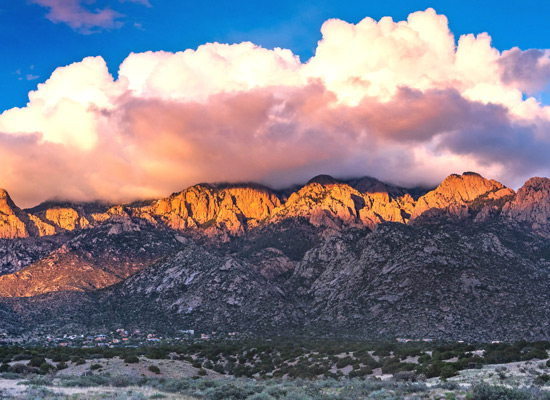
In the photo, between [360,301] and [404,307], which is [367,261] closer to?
[360,301]

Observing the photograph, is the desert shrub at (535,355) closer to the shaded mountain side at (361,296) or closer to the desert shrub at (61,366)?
the desert shrub at (61,366)

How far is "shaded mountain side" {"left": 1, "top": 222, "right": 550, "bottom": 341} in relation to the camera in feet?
436

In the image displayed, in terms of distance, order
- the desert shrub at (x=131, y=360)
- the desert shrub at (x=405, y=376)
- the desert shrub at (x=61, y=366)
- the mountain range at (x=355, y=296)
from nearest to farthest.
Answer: the desert shrub at (x=405, y=376) → the desert shrub at (x=61, y=366) → the desert shrub at (x=131, y=360) → the mountain range at (x=355, y=296)

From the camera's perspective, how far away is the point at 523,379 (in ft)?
139

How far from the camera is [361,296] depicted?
15650 cm

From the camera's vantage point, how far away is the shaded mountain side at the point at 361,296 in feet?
436

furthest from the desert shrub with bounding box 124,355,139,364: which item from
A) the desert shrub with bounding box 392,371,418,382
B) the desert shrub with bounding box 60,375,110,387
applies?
the desert shrub with bounding box 392,371,418,382

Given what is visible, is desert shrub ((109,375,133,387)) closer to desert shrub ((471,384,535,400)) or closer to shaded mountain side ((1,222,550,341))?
desert shrub ((471,384,535,400))

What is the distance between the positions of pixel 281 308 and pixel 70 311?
7213 centimetres

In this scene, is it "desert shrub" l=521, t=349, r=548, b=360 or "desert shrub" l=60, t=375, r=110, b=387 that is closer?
"desert shrub" l=60, t=375, r=110, b=387

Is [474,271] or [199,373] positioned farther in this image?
[474,271]

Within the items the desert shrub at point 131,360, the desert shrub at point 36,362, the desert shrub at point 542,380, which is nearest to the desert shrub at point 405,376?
the desert shrub at point 542,380

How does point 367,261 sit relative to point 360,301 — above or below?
above

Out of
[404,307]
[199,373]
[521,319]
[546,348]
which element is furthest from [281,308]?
[546,348]
